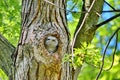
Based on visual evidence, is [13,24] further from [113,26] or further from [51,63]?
[113,26]

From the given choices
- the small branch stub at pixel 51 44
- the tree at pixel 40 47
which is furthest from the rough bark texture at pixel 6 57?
the small branch stub at pixel 51 44

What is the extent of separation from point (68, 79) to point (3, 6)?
1284 mm

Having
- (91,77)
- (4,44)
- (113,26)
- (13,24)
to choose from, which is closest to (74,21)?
(13,24)

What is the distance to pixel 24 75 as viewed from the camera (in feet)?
7.38

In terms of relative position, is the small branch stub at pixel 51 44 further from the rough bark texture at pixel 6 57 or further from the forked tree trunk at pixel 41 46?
the rough bark texture at pixel 6 57

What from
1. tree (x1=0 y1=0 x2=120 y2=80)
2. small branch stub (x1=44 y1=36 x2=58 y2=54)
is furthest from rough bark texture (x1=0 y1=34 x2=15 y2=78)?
small branch stub (x1=44 y1=36 x2=58 y2=54)

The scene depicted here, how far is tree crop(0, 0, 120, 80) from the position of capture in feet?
7.27

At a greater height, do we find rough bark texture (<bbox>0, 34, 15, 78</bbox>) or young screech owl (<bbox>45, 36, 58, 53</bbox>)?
young screech owl (<bbox>45, 36, 58, 53</bbox>)

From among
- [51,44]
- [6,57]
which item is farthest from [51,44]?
[6,57]

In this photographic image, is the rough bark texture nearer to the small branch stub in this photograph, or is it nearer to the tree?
the tree

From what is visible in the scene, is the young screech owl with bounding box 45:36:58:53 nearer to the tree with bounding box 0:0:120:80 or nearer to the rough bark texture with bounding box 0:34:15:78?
the tree with bounding box 0:0:120:80

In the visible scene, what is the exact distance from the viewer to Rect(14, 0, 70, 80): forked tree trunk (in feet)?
7.27

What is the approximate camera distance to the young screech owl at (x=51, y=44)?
86.5 inches

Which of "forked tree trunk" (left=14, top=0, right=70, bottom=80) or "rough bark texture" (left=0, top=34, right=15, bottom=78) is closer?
"forked tree trunk" (left=14, top=0, right=70, bottom=80)
